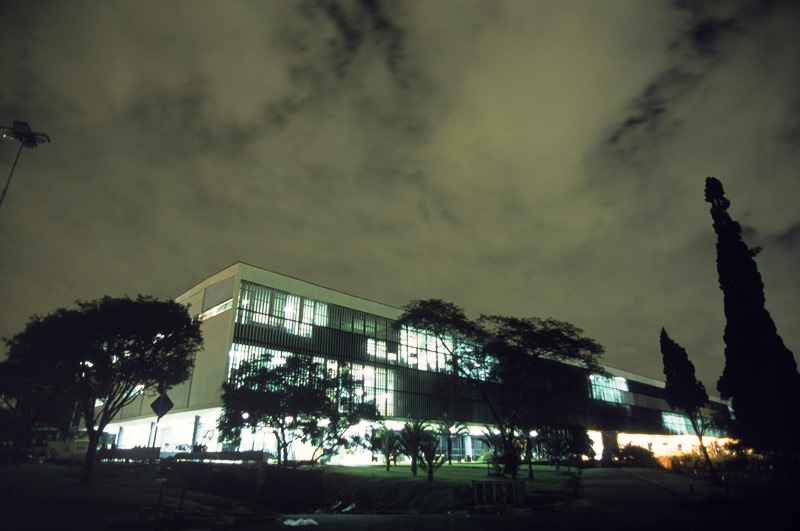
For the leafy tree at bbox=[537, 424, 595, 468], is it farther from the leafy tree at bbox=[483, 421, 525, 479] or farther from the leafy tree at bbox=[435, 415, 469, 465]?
the leafy tree at bbox=[435, 415, 469, 465]

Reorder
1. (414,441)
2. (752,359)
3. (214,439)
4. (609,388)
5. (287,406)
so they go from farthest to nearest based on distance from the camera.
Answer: (609,388)
(214,439)
(414,441)
(287,406)
(752,359)

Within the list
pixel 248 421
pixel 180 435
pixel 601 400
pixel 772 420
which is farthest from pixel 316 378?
pixel 601 400

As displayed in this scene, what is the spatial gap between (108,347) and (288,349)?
96.9 ft

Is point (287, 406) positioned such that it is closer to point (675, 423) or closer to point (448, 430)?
point (448, 430)

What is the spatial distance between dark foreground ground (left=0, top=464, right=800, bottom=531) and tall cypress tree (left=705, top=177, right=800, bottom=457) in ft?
19.9

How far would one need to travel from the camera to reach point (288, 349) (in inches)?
2464

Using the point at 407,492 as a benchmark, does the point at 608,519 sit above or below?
above

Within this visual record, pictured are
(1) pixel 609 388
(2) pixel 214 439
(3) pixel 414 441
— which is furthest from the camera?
(1) pixel 609 388

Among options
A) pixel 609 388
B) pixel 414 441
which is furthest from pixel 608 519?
pixel 609 388

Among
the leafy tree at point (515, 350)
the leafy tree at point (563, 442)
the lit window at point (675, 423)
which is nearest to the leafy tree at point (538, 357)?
the leafy tree at point (515, 350)

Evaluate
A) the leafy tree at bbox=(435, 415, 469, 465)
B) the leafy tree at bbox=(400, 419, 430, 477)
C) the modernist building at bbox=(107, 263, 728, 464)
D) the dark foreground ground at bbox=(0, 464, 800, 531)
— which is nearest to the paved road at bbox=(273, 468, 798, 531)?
the dark foreground ground at bbox=(0, 464, 800, 531)

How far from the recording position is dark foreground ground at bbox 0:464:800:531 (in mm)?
15141

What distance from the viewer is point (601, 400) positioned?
351 ft

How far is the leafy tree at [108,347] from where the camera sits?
32.9m
